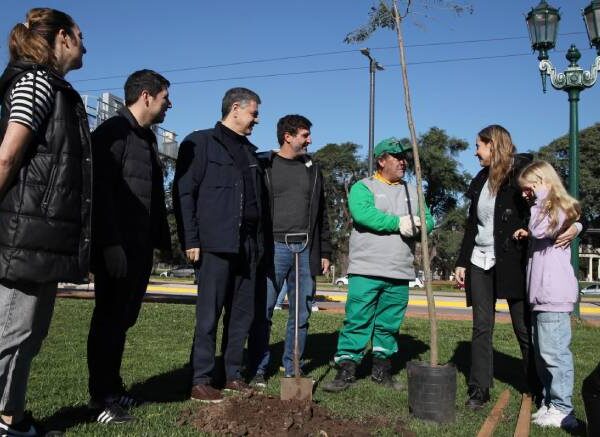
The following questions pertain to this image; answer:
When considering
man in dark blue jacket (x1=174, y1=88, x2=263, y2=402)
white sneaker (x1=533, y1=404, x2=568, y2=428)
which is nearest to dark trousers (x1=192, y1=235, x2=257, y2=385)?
man in dark blue jacket (x1=174, y1=88, x2=263, y2=402)

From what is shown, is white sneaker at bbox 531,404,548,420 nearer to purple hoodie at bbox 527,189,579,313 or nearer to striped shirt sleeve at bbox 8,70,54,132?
purple hoodie at bbox 527,189,579,313

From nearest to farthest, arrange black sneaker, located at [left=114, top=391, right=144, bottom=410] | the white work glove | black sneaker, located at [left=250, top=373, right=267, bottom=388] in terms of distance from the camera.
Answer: black sneaker, located at [left=114, top=391, right=144, bottom=410], black sneaker, located at [left=250, top=373, right=267, bottom=388], the white work glove

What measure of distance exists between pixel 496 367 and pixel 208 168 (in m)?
3.87

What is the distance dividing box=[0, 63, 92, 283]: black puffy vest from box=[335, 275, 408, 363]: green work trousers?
2.84 m

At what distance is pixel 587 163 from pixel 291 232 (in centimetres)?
5523

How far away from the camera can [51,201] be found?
2.93 metres

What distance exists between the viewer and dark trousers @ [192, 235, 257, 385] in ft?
14.6

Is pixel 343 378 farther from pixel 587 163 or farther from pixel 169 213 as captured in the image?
pixel 587 163

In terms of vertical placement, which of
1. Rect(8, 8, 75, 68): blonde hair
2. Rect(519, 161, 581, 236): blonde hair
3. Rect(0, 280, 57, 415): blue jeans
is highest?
Rect(8, 8, 75, 68): blonde hair

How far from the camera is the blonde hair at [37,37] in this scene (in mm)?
3107

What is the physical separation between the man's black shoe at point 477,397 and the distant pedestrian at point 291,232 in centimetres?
152

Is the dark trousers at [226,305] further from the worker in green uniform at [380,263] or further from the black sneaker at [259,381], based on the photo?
the worker in green uniform at [380,263]

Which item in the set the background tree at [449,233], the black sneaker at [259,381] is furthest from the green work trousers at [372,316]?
the background tree at [449,233]

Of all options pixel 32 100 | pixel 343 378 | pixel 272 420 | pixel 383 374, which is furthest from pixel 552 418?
pixel 32 100
